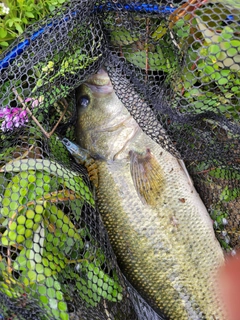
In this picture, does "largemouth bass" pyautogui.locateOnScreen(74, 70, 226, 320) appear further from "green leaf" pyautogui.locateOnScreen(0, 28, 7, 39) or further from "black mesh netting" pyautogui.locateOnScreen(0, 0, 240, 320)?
"green leaf" pyautogui.locateOnScreen(0, 28, 7, 39)

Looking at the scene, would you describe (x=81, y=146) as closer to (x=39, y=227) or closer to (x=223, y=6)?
(x=39, y=227)

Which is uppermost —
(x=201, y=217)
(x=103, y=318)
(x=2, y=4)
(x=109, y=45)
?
(x=2, y=4)

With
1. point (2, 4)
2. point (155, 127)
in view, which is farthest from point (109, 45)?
point (2, 4)

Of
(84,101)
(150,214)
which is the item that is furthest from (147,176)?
(84,101)

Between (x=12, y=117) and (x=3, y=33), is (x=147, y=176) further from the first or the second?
(x=3, y=33)

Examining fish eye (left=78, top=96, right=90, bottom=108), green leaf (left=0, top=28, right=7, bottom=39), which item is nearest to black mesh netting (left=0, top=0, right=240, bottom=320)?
fish eye (left=78, top=96, right=90, bottom=108)

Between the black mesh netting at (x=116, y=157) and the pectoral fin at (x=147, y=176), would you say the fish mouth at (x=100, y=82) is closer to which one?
the black mesh netting at (x=116, y=157)

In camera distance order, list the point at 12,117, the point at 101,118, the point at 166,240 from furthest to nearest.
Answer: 1. the point at 101,118
2. the point at 166,240
3. the point at 12,117
